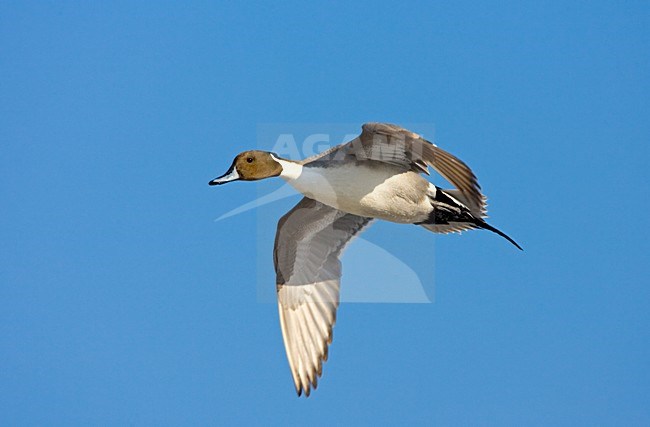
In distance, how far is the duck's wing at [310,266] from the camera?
25.8 ft

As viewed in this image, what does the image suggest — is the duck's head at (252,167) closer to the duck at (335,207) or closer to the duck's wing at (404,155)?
the duck at (335,207)

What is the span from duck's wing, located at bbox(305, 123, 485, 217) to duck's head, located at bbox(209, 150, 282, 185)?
0.30 meters

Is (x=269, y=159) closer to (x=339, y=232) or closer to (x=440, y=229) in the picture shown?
(x=339, y=232)

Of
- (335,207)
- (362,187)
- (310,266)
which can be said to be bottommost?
(310,266)

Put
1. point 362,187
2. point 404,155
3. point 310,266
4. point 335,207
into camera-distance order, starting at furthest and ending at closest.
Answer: point 310,266 → point 335,207 → point 362,187 → point 404,155

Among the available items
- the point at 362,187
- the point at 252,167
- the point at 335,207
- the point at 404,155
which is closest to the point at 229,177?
the point at 252,167

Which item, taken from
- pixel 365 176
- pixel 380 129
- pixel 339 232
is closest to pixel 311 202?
pixel 339 232

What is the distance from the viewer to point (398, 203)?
7219 millimetres

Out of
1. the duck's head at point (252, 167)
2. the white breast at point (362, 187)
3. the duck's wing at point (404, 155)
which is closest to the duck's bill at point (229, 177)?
the duck's head at point (252, 167)

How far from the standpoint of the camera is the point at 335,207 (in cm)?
736

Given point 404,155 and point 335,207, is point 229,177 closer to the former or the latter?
point 335,207

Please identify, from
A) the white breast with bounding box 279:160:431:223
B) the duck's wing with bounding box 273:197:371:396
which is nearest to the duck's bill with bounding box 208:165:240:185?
the white breast with bounding box 279:160:431:223

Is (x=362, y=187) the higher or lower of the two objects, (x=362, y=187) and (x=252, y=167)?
the lower

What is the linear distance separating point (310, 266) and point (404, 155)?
1637 millimetres
